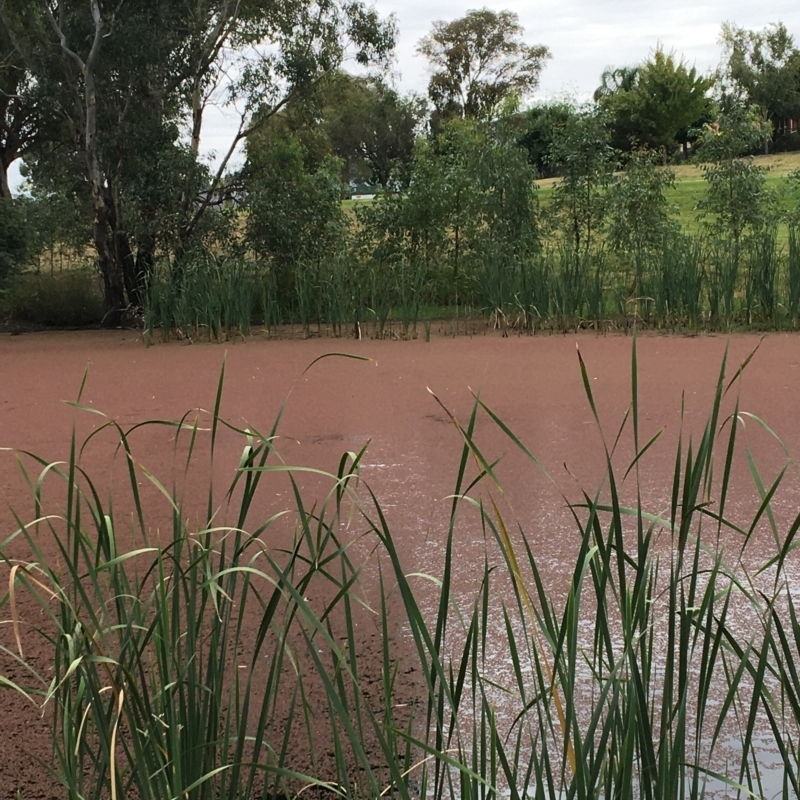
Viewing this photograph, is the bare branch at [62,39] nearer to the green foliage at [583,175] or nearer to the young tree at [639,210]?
the green foliage at [583,175]

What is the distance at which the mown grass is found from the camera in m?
1.07

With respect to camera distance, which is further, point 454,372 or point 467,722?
point 454,372

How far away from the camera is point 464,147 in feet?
26.2

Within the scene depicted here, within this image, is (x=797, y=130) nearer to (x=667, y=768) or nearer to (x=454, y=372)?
(x=454, y=372)

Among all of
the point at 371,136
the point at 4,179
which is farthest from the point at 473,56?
the point at 4,179

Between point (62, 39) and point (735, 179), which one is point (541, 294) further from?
point (62, 39)

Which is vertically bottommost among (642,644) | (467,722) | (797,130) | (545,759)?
(467,722)

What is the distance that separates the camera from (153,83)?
726cm

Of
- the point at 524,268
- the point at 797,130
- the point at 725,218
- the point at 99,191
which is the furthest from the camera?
the point at 797,130

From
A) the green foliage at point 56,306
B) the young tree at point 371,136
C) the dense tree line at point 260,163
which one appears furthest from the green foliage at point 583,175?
the young tree at point 371,136

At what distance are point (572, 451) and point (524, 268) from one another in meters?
3.22

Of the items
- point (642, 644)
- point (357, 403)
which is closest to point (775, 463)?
point (357, 403)

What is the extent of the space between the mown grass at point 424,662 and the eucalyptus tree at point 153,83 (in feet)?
14.7

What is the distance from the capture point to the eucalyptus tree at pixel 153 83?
272 inches
